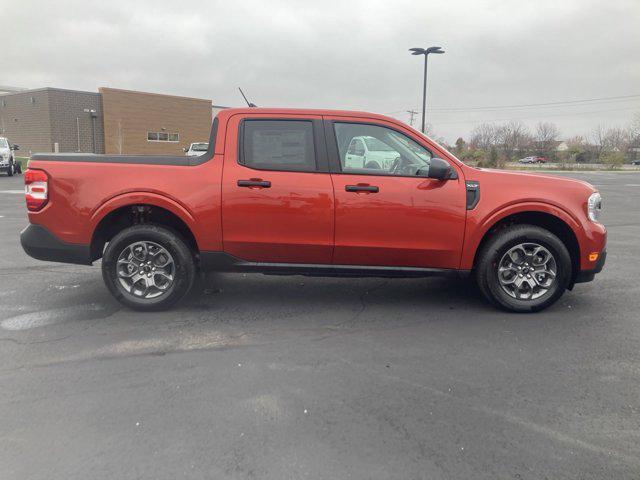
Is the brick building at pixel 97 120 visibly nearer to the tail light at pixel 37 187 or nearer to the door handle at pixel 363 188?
the tail light at pixel 37 187

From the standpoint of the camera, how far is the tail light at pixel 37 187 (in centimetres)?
469

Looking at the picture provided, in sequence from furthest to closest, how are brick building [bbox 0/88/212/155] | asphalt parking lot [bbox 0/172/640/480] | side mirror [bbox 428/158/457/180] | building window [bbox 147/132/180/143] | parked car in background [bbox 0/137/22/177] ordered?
building window [bbox 147/132/180/143]
brick building [bbox 0/88/212/155]
parked car in background [bbox 0/137/22/177]
side mirror [bbox 428/158/457/180]
asphalt parking lot [bbox 0/172/640/480]

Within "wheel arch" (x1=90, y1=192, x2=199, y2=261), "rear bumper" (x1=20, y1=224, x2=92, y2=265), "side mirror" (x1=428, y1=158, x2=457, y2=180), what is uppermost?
"side mirror" (x1=428, y1=158, x2=457, y2=180)

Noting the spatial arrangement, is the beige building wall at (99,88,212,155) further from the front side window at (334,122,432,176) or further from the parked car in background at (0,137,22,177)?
the front side window at (334,122,432,176)

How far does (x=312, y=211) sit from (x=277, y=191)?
14.4 inches

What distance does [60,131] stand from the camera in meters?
41.1

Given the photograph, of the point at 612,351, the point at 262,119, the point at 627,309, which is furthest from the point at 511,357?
the point at 262,119

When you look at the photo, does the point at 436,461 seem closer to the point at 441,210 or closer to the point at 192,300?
the point at 441,210

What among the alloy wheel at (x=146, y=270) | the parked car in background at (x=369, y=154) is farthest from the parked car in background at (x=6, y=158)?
the parked car in background at (x=369, y=154)

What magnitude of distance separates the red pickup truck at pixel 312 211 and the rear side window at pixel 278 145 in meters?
0.01

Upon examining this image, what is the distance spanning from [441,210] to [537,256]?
107 cm

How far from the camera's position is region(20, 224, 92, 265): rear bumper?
Result: 4781 mm

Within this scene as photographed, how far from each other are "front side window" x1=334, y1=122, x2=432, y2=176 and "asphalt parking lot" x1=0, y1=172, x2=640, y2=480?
1.38 m

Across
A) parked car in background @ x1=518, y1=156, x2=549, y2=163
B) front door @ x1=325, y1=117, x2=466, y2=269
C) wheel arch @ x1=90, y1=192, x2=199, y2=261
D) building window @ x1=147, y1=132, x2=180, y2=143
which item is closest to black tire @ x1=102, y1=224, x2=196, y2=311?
wheel arch @ x1=90, y1=192, x2=199, y2=261
